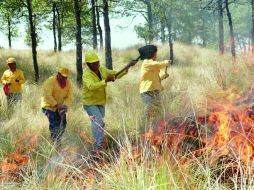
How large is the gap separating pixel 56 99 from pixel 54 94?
4.3 inches

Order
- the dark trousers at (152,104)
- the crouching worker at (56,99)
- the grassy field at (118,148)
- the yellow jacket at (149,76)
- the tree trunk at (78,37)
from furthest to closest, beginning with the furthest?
the tree trunk at (78,37) → the yellow jacket at (149,76) → the dark trousers at (152,104) → the crouching worker at (56,99) → the grassy field at (118,148)

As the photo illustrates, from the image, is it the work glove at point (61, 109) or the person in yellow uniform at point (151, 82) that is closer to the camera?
the work glove at point (61, 109)

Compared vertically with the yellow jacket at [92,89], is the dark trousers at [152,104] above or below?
below

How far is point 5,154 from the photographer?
699cm

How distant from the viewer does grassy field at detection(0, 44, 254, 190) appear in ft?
13.0

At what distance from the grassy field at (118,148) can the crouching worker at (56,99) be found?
0.79 feet

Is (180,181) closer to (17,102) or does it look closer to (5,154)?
(5,154)

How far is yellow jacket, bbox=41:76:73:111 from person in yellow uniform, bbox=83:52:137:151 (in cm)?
82

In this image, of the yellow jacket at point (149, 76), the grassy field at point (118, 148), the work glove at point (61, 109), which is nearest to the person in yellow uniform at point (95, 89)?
the grassy field at point (118, 148)

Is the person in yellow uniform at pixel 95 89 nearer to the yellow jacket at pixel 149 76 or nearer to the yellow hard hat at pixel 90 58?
the yellow hard hat at pixel 90 58

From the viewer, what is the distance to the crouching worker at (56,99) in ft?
26.0

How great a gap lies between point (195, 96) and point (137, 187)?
563cm

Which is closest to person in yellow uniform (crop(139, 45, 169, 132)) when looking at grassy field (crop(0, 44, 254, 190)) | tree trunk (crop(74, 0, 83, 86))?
grassy field (crop(0, 44, 254, 190))

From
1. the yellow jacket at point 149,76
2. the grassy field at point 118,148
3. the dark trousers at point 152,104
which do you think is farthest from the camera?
the yellow jacket at point 149,76
